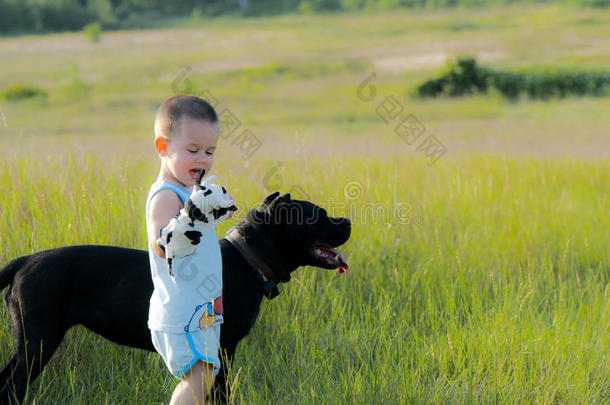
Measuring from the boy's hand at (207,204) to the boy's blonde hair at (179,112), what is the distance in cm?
33

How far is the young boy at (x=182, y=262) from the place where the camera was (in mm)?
2373

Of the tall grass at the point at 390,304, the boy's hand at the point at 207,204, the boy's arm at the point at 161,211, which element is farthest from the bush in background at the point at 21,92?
the boy's hand at the point at 207,204

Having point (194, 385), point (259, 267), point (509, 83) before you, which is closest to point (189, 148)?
point (259, 267)

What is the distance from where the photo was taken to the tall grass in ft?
9.95

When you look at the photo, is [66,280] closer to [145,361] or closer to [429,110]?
[145,361]

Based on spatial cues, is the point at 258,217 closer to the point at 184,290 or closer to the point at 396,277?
the point at 184,290

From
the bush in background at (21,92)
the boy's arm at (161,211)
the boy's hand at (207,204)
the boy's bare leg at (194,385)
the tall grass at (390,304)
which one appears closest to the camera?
the boy's hand at (207,204)

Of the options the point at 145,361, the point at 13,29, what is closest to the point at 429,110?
the point at 145,361

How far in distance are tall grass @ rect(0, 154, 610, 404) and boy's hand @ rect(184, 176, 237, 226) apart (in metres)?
0.77

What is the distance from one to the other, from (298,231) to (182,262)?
603 mm

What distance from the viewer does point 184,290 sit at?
94.3 inches

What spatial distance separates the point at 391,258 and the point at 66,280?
252cm

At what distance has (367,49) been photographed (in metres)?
50.0

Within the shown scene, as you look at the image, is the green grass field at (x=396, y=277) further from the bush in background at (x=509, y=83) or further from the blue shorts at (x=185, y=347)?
the bush in background at (x=509, y=83)
